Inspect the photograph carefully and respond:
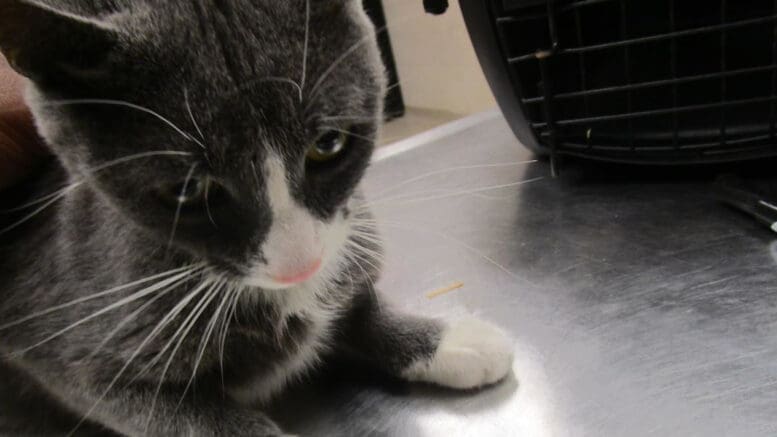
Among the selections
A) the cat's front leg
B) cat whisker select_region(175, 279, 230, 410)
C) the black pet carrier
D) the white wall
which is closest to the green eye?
cat whisker select_region(175, 279, 230, 410)

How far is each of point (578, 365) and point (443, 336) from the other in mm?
139

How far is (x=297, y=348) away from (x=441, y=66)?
111 centimetres

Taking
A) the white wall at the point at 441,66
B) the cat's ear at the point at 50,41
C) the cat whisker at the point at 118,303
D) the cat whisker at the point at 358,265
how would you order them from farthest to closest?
the white wall at the point at 441,66 → the cat whisker at the point at 358,265 → the cat whisker at the point at 118,303 → the cat's ear at the point at 50,41

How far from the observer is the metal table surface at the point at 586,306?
1.75 feet

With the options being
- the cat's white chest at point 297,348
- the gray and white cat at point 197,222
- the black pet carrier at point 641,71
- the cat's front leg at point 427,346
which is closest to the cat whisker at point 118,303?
the gray and white cat at point 197,222

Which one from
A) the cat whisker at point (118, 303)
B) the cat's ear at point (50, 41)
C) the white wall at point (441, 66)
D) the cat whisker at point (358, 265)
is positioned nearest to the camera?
the cat's ear at point (50, 41)

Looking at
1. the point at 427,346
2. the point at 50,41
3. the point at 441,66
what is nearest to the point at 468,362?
the point at 427,346

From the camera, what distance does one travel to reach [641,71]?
763 mm

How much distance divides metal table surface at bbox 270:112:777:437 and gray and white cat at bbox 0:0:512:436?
0.16 ft

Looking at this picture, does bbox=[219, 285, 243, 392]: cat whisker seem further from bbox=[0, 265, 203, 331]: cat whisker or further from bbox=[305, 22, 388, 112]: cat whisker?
bbox=[305, 22, 388, 112]: cat whisker

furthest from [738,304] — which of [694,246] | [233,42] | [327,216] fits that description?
[233,42]

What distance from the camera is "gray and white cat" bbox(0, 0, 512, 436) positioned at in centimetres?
42

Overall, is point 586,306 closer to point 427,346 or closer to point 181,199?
point 427,346

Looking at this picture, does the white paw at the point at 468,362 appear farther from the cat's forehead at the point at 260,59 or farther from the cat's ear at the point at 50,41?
the cat's ear at the point at 50,41
